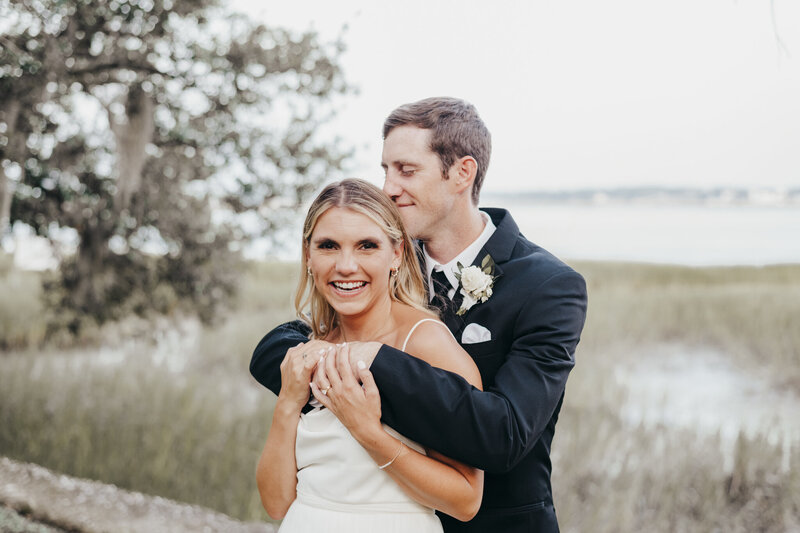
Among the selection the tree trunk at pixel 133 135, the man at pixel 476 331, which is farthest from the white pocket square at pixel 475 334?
the tree trunk at pixel 133 135

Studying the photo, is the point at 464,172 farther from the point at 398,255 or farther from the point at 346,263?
the point at 346,263

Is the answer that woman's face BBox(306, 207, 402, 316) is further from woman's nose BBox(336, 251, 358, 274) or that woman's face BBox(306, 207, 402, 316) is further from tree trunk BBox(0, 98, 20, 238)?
tree trunk BBox(0, 98, 20, 238)

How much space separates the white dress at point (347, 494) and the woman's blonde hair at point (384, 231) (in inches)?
8.9

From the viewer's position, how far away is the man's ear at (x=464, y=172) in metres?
2.44

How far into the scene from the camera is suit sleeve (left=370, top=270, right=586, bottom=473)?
1805mm

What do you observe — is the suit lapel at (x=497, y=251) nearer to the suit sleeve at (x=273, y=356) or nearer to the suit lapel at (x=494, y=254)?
the suit lapel at (x=494, y=254)

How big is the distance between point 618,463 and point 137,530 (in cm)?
488

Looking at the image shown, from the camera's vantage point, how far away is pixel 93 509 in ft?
15.5

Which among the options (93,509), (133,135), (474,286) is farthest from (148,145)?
(474,286)

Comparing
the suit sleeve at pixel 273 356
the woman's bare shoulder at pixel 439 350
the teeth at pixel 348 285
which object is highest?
the teeth at pixel 348 285

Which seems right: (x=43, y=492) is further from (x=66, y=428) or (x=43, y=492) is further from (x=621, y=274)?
(x=621, y=274)

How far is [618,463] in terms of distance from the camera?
25.1 ft

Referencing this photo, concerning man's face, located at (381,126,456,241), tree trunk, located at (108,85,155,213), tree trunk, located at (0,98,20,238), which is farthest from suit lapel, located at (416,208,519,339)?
tree trunk, located at (108,85,155,213)

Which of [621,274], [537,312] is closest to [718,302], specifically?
[621,274]
